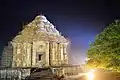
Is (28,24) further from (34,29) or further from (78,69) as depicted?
(78,69)

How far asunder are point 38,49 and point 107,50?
24.1 metres

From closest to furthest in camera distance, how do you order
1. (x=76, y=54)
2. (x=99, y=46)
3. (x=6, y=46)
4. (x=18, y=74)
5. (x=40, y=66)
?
(x=99, y=46), (x=18, y=74), (x=40, y=66), (x=6, y=46), (x=76, y=54)

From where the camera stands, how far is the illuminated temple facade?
41594 mm

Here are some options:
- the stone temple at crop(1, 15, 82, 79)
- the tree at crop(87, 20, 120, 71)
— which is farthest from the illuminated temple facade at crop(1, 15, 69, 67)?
the tree at crop(87, 20, 120, 71)

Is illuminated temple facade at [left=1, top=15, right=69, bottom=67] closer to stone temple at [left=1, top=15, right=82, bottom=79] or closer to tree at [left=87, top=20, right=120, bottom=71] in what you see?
stone temple at [left=1, top=15, right=82, bottom=79]

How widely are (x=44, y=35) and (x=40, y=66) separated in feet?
16.8

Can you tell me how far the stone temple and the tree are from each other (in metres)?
21.4

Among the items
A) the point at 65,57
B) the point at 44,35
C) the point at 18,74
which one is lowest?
the point at 18,74

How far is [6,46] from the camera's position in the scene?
47.7 m

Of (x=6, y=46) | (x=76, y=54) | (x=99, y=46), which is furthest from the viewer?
(x=76, y=54)

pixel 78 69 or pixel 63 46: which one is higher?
pixel 63 46

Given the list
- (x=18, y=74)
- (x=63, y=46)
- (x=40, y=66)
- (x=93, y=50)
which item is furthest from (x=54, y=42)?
(x=93, y=50)

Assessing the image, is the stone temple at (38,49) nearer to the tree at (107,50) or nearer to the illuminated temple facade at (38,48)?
the illuminated temple facade at (38,48)

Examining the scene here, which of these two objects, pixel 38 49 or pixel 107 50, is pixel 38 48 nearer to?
pixel 38 49
